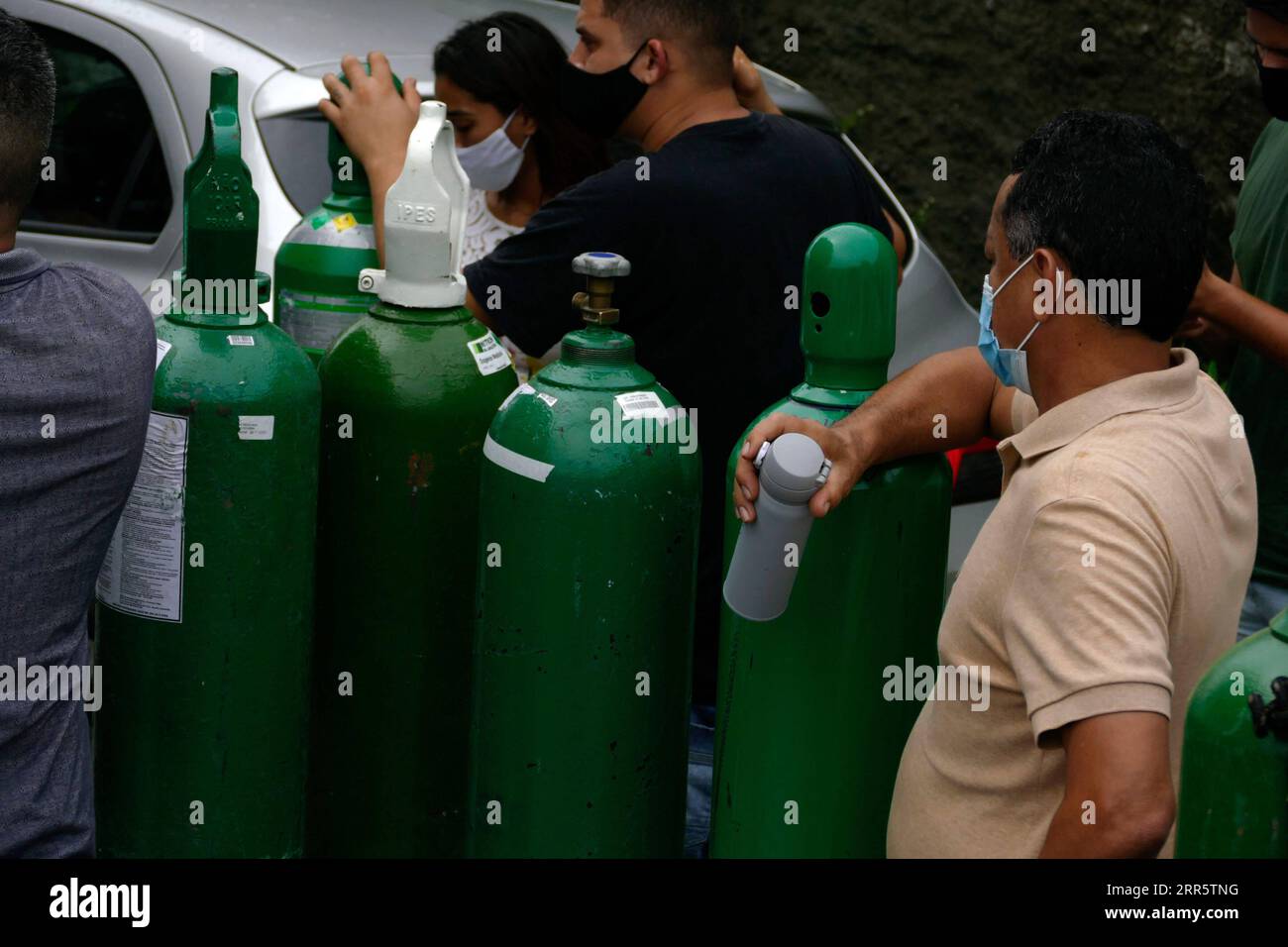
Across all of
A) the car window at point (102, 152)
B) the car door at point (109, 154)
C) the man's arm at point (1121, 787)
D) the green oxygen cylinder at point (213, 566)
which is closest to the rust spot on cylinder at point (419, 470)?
the green oxygen cylinder at point (213, 566)

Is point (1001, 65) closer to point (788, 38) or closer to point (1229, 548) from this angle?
point (788, 38)

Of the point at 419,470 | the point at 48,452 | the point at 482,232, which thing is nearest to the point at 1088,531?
the point at 419,470

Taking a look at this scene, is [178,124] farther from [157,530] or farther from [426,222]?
[157,530]

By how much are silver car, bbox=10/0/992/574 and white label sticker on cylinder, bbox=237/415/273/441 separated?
155 cm

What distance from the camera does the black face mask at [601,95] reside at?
10.5ft

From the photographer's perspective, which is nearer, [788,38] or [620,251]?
[620,251]

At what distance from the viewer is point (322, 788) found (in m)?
2.84

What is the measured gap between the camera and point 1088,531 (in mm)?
1874

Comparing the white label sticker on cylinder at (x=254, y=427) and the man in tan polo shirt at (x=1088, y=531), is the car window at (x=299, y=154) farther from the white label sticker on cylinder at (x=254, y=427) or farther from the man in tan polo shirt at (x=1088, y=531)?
the man in tan polo shirt at (x=1088, y=531)

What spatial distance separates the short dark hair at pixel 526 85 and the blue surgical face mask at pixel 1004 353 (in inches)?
76.8

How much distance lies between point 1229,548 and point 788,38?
5163 mm

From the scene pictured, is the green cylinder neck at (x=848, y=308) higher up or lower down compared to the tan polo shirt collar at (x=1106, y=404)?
higher up

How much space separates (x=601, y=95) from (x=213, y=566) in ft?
4.15
